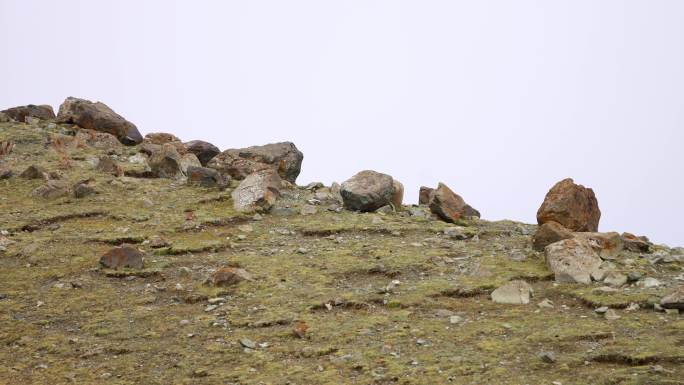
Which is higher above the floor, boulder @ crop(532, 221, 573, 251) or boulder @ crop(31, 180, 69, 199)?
boulder @ crop(31, 180, 69, 199)

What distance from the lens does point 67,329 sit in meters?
13.0

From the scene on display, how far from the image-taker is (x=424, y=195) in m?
23.4

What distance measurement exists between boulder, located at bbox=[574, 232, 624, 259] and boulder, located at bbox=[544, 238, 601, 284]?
A: 0.93m

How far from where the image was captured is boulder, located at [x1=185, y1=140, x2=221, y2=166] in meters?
25.8

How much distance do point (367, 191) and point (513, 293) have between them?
7.48m

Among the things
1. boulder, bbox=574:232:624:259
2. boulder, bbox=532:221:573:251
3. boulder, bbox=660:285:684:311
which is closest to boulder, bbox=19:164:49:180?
boulder, bbox=532:221:573:251

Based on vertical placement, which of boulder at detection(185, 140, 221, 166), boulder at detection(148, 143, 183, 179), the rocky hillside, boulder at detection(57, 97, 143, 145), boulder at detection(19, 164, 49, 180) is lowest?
the rocky hillside

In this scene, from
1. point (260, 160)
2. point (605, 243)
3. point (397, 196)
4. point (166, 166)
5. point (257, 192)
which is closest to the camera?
point (605, 243)

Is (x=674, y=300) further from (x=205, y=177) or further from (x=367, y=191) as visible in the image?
(x=205, y=177)

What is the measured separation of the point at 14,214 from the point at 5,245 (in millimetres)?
2566

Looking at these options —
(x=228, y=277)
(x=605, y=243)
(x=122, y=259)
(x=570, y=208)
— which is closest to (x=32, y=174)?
(x=122, y=259)

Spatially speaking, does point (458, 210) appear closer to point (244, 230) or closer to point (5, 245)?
point (244, 230)

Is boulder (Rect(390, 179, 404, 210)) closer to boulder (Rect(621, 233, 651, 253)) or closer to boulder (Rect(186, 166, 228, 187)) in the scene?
boulder (Rect(186, 166, 228, 187))

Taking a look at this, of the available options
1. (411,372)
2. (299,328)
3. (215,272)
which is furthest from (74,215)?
(411,372)
